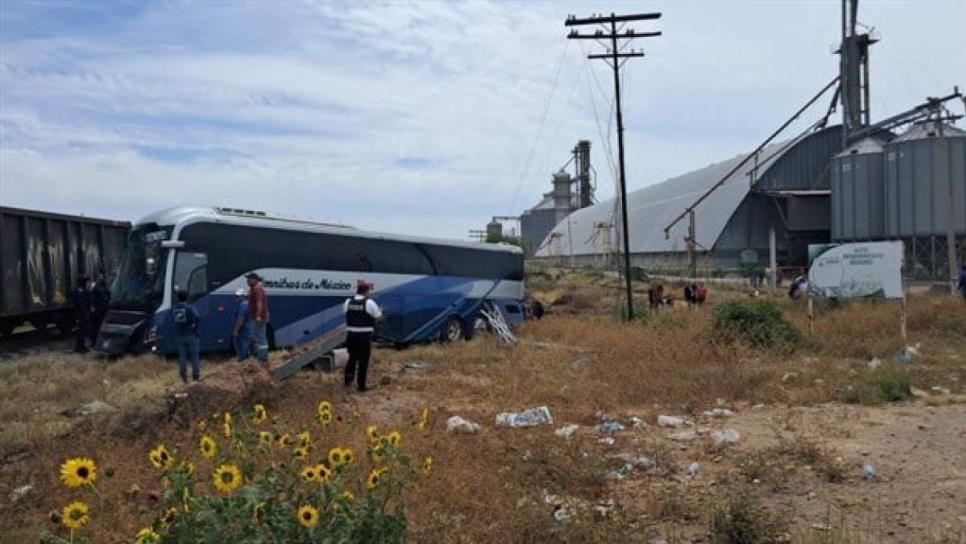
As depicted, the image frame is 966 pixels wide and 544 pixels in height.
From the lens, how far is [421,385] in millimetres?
12820

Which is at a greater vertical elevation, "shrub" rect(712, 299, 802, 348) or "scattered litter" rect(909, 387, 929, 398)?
"shrub" rect(712, 299, 802, 348)

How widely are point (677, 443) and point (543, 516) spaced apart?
336cm

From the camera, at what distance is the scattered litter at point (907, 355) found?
1447 cm

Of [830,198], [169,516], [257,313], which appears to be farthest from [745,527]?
[830,198]

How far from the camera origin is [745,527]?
4.95 m

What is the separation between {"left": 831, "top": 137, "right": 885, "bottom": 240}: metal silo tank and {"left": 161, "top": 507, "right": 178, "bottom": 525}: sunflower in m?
41.0

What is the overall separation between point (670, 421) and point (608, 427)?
90cm

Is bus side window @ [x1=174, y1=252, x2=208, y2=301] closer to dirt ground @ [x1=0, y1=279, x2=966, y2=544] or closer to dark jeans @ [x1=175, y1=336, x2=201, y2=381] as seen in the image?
dirt ground @ [x1=0, y1=279, x2=966, y2=544]

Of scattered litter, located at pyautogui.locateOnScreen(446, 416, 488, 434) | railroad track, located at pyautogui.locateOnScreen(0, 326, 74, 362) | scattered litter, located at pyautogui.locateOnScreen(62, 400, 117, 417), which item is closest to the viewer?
scattered litter, located at pyautogui.locateOnScreen(446, 416, 488, 434)

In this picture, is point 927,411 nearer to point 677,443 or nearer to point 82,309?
point 677,443

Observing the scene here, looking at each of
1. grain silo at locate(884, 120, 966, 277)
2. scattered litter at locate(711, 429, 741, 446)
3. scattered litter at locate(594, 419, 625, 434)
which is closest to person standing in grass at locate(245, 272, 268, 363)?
scattered litter at locate(594, 419, 625, 434)

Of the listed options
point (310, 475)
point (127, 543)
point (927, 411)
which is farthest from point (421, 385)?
point (310, 475)

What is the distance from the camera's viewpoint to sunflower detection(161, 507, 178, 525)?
3473 millimetres

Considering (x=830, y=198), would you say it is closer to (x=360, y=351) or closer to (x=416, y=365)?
(x=416, y=365)
